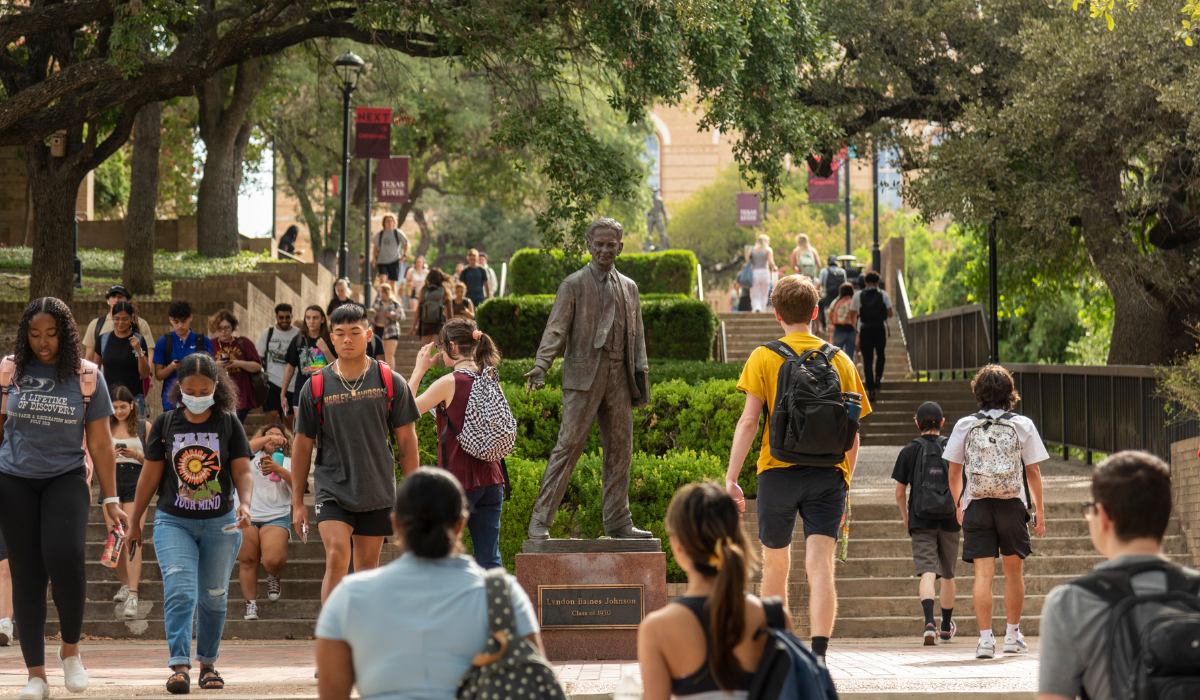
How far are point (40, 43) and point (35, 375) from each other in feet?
43.8

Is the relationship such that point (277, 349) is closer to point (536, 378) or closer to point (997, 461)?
point (536, 378)

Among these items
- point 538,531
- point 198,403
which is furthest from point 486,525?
point 198,403

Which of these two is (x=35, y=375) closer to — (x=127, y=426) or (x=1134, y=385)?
(x=127, y=426)

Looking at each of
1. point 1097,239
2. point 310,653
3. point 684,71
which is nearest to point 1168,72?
point 1097,239

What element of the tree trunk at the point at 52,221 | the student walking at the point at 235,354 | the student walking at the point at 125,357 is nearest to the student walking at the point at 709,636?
the student walking at the point at 125,357

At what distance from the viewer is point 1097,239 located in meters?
16.4

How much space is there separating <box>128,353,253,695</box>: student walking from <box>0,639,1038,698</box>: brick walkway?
1.24 ft

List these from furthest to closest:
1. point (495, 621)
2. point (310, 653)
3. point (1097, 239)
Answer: point (1097, 239) → point (310, 653) → point (495, 621)

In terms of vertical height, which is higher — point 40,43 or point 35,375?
point 40,43

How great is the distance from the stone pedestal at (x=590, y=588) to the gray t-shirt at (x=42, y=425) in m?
2.71

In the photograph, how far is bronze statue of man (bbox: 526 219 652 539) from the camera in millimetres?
7426

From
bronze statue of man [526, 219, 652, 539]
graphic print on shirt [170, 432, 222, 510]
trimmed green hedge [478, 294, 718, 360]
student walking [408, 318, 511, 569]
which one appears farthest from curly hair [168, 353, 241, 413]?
trimmed green hedge [478, 294, 718, 360]

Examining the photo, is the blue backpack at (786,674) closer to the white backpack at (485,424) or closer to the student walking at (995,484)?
the white backpack at (485,424)

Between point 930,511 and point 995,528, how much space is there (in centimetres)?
126
